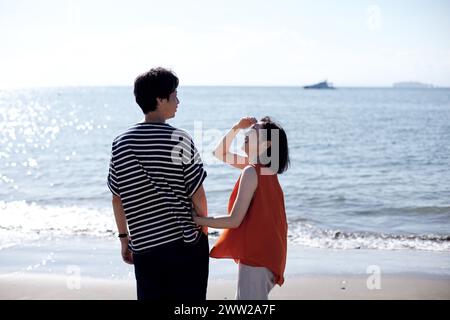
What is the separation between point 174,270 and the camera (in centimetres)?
307

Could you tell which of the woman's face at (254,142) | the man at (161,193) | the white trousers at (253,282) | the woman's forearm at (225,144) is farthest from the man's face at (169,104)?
the white trousers at (253,282)

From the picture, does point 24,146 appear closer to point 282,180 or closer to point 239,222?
point 282,180

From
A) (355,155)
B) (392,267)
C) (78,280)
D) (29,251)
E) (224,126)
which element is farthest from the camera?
(224,126)

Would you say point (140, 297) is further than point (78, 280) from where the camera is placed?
No

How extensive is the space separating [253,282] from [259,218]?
35 cm

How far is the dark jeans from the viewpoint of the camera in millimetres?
3059

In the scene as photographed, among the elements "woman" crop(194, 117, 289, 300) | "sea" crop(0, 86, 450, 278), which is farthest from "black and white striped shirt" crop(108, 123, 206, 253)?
"sea" crop(0, 86, 450, 278)

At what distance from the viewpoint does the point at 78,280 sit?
22.1ft

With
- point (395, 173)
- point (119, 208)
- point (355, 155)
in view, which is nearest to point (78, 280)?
point (119, 208)

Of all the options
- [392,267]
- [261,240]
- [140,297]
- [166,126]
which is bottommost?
[392,267]

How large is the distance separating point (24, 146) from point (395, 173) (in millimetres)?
18988

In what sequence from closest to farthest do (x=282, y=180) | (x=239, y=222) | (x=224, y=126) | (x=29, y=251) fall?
1. (x=239, y=222)
2. (x=29, y=251)
3. (x=282, y=180)
4. (x=224, y=126)

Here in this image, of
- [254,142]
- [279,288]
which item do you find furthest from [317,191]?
[254,142]

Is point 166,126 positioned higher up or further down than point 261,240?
higher up
